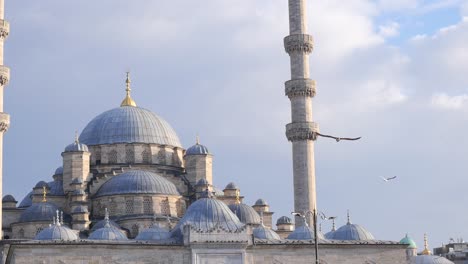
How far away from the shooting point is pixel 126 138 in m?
56.1

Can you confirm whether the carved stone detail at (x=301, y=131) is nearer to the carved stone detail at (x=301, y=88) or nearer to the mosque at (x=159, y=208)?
the mosque at (x=159, y=208)

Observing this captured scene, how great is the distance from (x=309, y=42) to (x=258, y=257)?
14.6 metres

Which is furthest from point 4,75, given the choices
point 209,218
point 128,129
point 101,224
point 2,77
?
point 209,218

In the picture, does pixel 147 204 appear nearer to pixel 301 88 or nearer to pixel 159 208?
pixel 159 208

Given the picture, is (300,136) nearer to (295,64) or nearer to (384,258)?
(295,64)

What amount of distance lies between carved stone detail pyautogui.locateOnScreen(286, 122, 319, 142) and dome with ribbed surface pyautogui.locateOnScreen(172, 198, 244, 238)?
8829mm

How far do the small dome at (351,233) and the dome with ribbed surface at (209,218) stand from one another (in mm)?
6144

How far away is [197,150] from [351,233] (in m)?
15.2

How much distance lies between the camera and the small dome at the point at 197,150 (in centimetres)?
5588

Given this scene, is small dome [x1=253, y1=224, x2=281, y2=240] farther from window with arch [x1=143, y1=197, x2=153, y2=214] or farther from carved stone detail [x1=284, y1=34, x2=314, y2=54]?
carved stone detail [x1=284, y1=34, x2=314, y2=54]

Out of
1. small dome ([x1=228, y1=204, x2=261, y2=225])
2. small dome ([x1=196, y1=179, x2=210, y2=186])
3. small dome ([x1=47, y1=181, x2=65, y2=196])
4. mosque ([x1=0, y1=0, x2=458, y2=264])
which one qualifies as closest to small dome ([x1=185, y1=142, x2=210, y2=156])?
mosque ([x1=0, y1=0, x2=458, y2=264])

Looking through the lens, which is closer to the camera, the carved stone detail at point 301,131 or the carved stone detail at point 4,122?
the carved stone detail at point 4,122

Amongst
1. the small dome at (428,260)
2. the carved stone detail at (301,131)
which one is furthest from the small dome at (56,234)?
the small dome at (428,260)

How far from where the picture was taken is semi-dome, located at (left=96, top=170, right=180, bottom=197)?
50.4 metres
